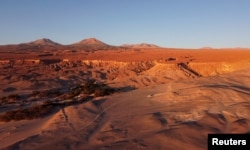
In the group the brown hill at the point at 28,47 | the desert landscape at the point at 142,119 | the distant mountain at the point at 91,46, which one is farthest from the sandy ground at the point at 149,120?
the distant mountain at the point at 91,46

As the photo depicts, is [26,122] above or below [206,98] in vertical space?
below

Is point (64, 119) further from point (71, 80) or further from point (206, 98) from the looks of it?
point (71, 80)

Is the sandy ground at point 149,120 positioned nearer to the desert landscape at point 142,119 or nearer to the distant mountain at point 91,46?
the desert landscape at point 142,119

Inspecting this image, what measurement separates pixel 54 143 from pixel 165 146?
313 centimetres

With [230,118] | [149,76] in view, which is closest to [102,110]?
[230,118]

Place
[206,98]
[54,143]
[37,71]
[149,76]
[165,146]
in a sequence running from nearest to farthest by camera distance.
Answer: [165,146], [54,143], [206,98], [149,76], [37,71]

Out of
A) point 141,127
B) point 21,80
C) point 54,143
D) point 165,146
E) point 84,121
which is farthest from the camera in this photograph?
point 21,80

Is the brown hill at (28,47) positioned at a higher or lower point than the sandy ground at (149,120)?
higher

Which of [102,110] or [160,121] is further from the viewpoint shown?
[102,110]

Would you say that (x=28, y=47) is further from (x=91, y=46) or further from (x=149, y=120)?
(x=149, y=120)

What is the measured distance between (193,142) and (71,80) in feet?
87.1

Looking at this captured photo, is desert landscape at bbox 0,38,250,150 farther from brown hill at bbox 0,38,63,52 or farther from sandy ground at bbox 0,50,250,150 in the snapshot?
brown hill at bbox 0,38,63,52

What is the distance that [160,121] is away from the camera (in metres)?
11.5

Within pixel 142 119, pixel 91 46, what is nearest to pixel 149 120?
pixel 142 119
